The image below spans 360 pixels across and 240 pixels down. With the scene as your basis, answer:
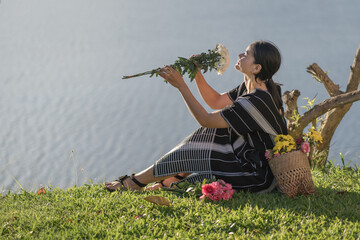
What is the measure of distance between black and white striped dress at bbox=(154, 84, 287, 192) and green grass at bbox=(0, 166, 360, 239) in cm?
18

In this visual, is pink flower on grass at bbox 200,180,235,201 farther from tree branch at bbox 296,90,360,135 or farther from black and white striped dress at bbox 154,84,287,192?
tree branch at bbox 296,90,360,135

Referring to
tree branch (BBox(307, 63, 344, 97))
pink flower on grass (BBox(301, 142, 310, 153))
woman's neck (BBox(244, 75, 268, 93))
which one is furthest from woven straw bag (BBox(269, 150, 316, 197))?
tree branch (BBox(307, 63, 344, 97))

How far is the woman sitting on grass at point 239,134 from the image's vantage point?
3662mm

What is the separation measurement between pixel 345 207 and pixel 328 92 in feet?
6.71

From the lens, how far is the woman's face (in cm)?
375

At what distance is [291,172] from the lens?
358 cm

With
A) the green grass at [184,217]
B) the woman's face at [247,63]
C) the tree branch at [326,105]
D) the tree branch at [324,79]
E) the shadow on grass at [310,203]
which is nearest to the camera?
the green grass at [184,217]

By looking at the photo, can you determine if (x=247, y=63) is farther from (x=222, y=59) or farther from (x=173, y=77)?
(x=173, y=77)

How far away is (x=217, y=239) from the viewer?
2.91m

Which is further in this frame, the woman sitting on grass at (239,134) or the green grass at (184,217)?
the woman sitting on grass at (239,134)

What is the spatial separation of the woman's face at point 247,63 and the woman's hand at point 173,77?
0.54m

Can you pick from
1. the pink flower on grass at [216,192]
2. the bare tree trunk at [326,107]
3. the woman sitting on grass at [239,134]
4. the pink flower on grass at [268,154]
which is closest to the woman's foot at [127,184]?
the woman sitting on grass at [239,134]

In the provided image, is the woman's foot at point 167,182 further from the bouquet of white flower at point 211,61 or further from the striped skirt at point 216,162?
the bouquet of white flower at point 211,61

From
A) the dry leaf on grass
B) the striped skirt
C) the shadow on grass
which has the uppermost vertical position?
the striped skirt
